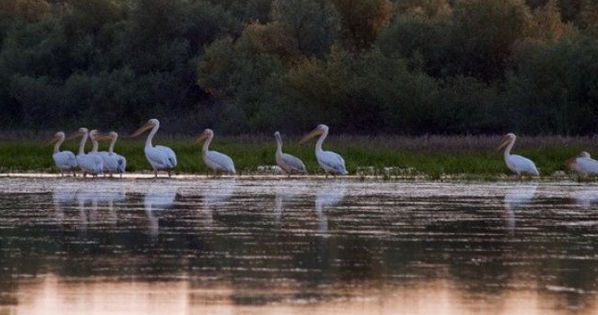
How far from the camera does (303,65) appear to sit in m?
41.7

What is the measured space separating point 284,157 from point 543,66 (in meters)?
14.7

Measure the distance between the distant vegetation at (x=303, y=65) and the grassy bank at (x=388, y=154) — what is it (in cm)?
648

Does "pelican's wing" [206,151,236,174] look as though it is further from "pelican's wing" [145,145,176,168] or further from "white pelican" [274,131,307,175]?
"white pelican" [274,131,307,175]

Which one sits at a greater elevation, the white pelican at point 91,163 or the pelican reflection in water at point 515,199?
the white pelican at point 91,163

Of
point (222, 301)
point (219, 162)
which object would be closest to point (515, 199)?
point (219, 162)

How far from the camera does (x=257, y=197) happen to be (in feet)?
61.5

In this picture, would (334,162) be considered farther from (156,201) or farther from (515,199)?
(156,201)

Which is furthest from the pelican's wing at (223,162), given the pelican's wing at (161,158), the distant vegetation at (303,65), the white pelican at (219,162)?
the distant vegetation at (303,65)

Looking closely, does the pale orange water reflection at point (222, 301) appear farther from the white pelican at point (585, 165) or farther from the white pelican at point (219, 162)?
the white pelican at point (585, 165)

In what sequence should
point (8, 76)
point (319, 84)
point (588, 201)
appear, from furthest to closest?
point (8, 76) < point (319, 84) < point (588, 201)

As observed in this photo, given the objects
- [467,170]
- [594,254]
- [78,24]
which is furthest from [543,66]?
[594,254]

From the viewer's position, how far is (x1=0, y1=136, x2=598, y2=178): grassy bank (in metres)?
26.4

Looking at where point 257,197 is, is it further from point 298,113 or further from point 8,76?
point 8,76

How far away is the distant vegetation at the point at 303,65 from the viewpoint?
38750 millimetres
